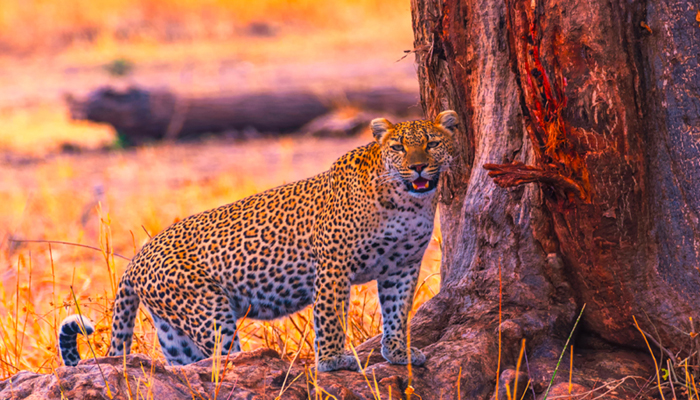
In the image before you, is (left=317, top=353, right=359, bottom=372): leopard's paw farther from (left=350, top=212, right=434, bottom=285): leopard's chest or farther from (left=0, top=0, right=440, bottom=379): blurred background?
(left=0, top=0, right=440, bottom=379): blurred background

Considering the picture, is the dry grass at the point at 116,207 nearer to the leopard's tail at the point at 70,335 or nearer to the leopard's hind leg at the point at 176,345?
the leopard's hind leg at the point at 176,345

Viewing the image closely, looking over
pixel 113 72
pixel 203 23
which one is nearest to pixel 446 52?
pixel 113 72

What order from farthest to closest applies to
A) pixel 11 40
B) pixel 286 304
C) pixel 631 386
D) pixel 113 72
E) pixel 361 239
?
Answer: pixel 11 40
pixel 113 72
pixel 286 304
pixel 361 239
pixel 631 386

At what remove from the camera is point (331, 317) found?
15.4 ft

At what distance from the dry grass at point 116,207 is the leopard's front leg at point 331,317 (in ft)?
2.44

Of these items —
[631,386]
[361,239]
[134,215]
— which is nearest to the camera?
[631,386]

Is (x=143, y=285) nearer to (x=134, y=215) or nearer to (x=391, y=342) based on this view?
(x=391, y=342)

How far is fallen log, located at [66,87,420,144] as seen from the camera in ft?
47.3

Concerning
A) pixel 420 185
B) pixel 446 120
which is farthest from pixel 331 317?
pixel 446 120

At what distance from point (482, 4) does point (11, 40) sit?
23464mm

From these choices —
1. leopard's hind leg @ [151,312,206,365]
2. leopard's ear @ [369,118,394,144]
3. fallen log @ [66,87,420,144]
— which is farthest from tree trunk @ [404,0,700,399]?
fallen log @ [66,87,420,144]

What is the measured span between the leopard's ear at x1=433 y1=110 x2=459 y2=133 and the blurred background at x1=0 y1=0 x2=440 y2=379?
1443 millimetres

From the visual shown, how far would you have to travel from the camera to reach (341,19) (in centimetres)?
2733

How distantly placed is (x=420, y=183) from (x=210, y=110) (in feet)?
37.4
